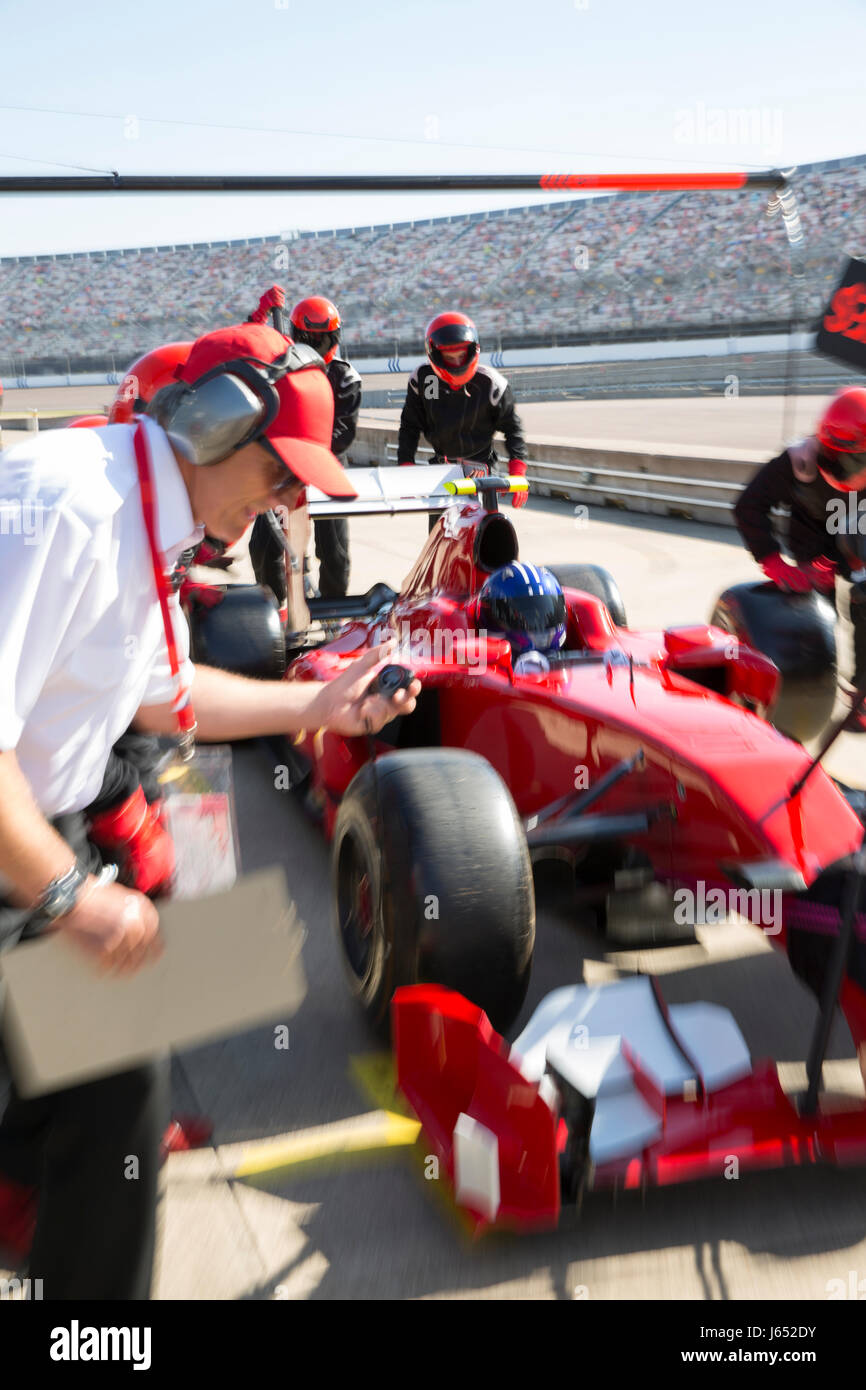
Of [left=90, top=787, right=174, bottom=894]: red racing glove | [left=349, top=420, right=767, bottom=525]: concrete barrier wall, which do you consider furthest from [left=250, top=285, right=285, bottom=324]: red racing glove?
[left=349, top=420, right=767, bottom=525]: concrete barrier wall

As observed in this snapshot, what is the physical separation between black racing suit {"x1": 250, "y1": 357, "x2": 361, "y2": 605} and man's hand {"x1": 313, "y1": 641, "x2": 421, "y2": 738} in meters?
5.25

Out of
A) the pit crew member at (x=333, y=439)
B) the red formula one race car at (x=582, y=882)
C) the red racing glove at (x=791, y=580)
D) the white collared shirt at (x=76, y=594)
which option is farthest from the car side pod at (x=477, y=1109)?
the pit crew member at (x=333, y=439)

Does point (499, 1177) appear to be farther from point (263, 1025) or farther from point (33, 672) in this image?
point (33, 672)

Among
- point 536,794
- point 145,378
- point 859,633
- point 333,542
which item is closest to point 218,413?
point 536,794

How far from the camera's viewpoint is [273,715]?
216 cm

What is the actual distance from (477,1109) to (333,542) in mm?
5657

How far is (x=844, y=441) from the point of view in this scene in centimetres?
505

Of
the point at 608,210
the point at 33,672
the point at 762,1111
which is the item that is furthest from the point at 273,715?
the point at 608,210

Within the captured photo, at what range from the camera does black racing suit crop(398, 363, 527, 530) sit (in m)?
7.30

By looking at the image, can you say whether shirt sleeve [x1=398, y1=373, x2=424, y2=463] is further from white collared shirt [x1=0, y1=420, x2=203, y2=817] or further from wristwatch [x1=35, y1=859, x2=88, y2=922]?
wristwatch [x1=35, y1=859, x2=88, y2=922]

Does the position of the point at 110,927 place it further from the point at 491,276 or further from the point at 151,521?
the point at 491,276

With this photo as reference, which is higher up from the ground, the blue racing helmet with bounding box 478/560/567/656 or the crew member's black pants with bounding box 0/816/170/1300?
the blue racing helmet with bounding box 478/560/567/656

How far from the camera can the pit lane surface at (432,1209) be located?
90.0 inches
